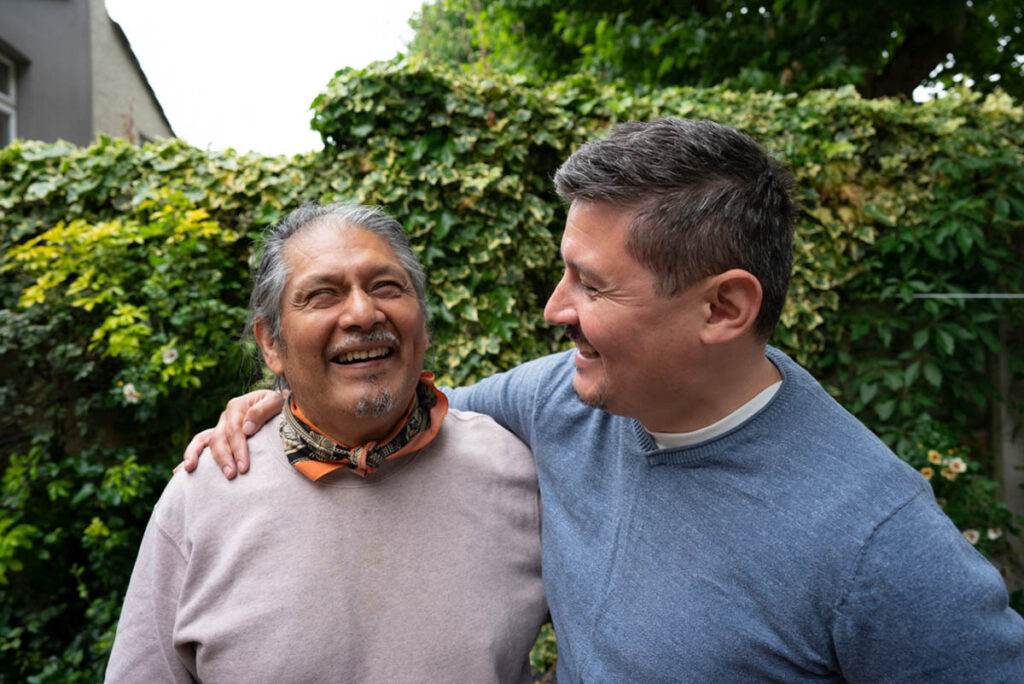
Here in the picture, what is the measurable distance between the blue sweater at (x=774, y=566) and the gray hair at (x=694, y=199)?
0.88 ft

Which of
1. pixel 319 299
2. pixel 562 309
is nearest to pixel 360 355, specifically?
pixel 319 299

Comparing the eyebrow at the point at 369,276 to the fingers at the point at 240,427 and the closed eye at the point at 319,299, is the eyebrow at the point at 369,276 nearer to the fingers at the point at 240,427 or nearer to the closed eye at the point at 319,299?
the closed eye at the point at 319,299

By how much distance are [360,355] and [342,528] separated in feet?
1.22

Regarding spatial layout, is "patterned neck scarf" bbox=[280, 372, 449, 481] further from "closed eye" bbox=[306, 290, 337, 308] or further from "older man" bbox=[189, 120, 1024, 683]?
"older man" bbox=[189, 120, 1024, 683]

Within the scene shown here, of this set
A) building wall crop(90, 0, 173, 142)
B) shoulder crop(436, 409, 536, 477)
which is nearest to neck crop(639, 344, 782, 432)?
shoulder crop(436, 409, 536, 477)

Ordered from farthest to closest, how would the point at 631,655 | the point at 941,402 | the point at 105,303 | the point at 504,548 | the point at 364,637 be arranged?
the point at 941,402
the point at 105,303
the point at 504,548
the point at 364,637
the point at 631,655

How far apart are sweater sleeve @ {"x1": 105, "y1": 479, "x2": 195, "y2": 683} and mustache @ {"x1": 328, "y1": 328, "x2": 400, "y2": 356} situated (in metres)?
0.51

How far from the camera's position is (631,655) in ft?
3.68

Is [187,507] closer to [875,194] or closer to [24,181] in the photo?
[24,181]

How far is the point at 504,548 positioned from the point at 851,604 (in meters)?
0.74

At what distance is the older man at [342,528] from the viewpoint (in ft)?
4.17

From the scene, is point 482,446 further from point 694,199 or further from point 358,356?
point 694,199

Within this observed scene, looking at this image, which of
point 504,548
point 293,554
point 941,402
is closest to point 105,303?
point 293,554

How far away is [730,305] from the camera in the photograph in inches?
44.3
